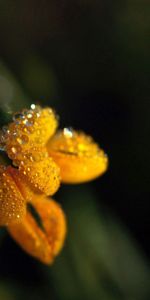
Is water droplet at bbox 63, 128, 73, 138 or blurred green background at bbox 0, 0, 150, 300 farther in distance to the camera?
blurred green background at bbox 0, 0, 150, 300

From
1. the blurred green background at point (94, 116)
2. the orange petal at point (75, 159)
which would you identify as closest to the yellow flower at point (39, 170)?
the orange petal at point (75, 159)

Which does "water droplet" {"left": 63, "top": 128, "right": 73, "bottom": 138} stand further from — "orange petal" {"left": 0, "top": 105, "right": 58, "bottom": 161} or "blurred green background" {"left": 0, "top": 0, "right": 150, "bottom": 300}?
"blurred green background" {"left": 0, "top": 0, "right": 150, "bottom": 300}

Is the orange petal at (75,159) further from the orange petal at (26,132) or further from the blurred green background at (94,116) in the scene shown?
the blurred green background at (94,116)

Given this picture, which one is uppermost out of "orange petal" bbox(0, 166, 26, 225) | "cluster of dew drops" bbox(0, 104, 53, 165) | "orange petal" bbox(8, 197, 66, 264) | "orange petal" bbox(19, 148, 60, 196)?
"cluster of dew drops" bbox(0, 104, 53, 165)

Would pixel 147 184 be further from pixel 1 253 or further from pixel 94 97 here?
pixel 1 253

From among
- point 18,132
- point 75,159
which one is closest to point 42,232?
point 75,159

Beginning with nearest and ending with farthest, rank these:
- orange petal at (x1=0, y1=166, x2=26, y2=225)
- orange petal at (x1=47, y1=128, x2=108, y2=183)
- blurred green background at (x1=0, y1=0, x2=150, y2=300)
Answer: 1. orange petal at (x1=0, y1=166, x2=26, y2=225)
2. orange petal at (x1=47, y1=128, x2=108, y2=183)
3. blurred green background at (x1=0, y1=0, x2=150, y2=300)

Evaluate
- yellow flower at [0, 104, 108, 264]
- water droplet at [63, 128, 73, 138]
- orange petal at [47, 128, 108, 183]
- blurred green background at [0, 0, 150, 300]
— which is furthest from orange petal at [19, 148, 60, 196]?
blurred green background at [0, 0, 150, 300]
